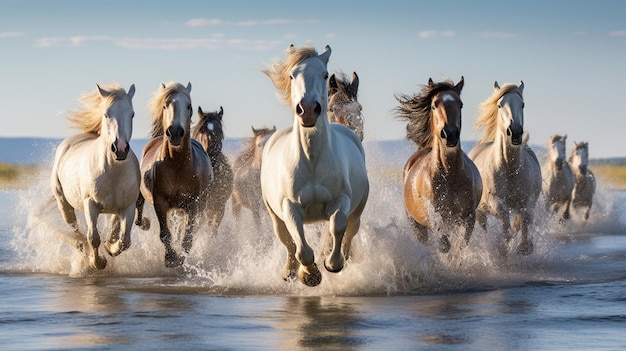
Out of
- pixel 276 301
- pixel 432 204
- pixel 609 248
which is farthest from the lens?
pixel 609 248

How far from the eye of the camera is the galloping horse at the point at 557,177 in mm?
21000

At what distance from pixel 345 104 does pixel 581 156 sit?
13090 mm

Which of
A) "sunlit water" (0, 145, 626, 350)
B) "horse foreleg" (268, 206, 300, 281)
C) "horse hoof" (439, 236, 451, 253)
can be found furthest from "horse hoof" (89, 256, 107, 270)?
"horse hoof" (439, 236, 451, 253)

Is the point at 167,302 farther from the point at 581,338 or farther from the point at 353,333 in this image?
the point at 581,338

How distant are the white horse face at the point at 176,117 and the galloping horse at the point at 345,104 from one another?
2194 millimetres

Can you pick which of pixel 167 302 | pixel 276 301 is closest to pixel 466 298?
pixel 276 301

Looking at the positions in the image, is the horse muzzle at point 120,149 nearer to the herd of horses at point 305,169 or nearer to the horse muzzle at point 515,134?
the herd of horses at point 305,169

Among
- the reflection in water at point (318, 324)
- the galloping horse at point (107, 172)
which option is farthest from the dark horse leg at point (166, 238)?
the reflection in water at point (318, 324)

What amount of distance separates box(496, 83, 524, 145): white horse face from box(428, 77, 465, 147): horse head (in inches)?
35.4

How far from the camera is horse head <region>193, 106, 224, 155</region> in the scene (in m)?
14.8

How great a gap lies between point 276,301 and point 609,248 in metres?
8.09

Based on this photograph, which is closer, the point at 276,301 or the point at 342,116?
the point at 276,301

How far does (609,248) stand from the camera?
639 inches

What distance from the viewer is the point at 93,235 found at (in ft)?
37.5
